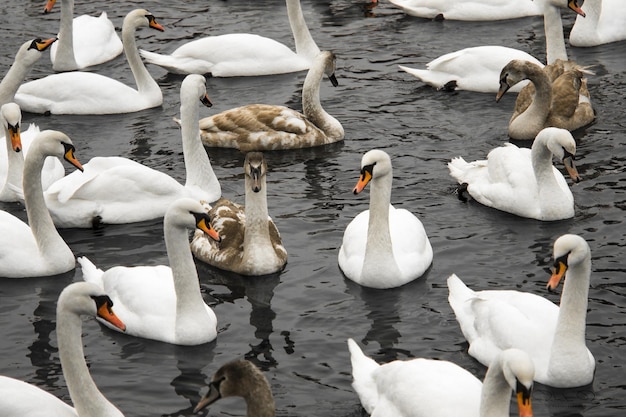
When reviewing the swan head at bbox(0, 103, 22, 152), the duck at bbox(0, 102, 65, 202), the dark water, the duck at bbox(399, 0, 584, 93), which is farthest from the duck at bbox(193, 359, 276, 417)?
the duck at bbox(399, 0, 584, 93)

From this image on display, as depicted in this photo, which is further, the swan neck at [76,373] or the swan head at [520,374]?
the swan neck at [76,373]

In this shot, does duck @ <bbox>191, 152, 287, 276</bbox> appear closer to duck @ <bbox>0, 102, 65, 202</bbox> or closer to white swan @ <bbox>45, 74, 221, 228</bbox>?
white swan @ <bbox>45, 74, 221, 228</bbox>

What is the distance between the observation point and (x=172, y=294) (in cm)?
1178

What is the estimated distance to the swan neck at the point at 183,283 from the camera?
1141 cm

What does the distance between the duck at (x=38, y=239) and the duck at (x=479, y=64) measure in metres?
7.03

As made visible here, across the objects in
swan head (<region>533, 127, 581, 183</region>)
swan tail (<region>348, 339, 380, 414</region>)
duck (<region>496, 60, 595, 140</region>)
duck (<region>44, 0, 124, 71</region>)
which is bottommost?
duck (<region>44, 0, 124, 71</region>)

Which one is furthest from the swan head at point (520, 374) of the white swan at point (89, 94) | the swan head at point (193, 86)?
the white swan at point (89, 94)

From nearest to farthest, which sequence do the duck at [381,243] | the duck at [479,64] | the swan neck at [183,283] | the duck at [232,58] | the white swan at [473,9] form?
the swan neck at [183,283], the duck at [381,243], the duck at [479,64], the duck at [232,58], the white swan at [473,9]

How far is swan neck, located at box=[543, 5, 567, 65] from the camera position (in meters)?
18.8

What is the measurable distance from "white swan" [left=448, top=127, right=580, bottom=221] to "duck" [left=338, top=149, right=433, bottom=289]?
5.53 ft

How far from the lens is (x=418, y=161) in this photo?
15.9 metres

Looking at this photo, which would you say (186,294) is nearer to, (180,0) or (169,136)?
(169,136)

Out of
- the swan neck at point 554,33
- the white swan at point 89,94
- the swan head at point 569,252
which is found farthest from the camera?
the swan neck at point 554,33

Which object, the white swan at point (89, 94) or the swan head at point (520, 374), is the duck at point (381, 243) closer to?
the swan head at point (520, 374)
